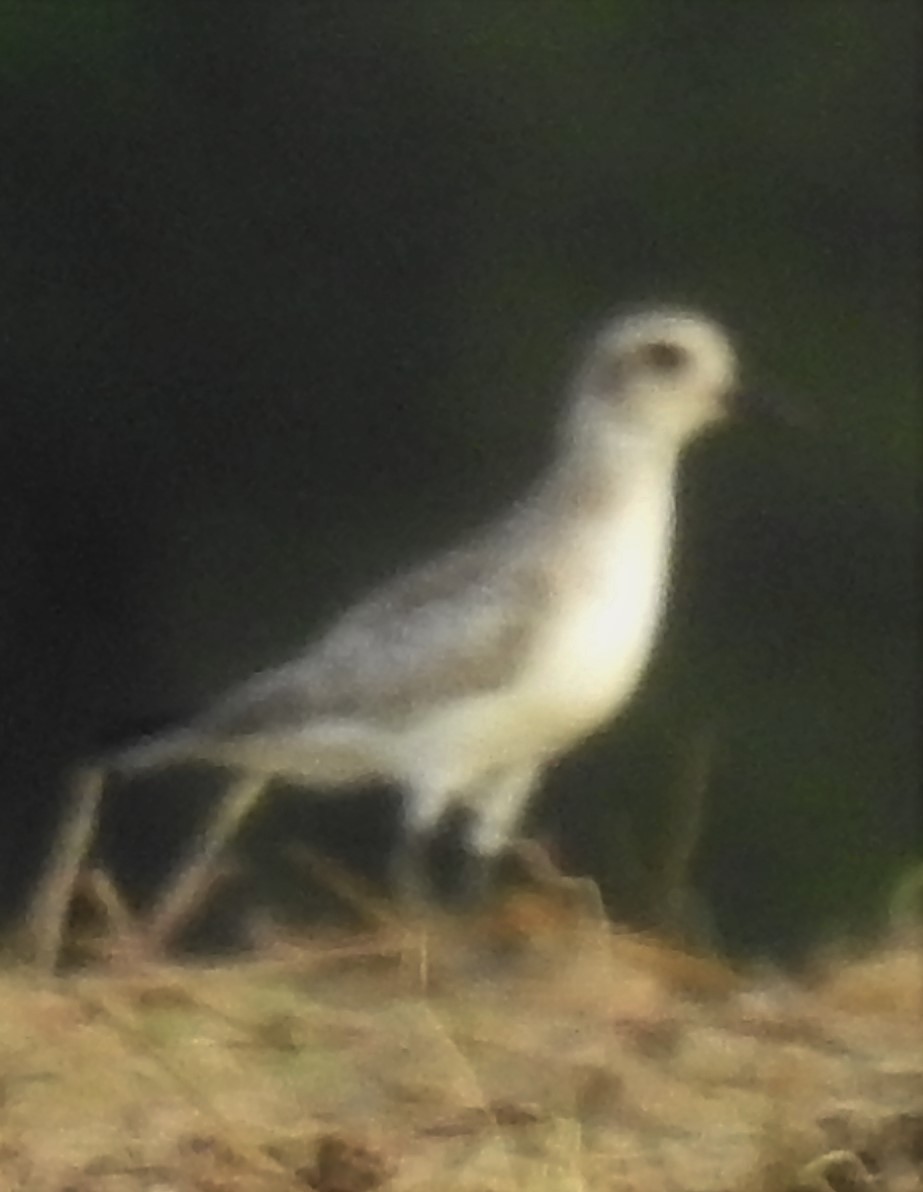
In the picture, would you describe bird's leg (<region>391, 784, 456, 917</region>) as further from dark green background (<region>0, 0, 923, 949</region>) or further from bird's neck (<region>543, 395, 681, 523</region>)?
bird's neck (<region>543, 395, 681, 523</region>)

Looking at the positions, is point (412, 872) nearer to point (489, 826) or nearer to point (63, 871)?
point (489, 826)

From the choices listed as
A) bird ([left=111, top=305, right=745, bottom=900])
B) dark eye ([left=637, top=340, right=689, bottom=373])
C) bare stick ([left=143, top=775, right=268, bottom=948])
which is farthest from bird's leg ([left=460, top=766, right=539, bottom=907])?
dark eye ([left=637, top=340, right=689, bottom=373])

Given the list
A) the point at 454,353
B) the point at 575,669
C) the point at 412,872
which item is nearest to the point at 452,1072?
the point at 412,872

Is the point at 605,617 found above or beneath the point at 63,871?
above

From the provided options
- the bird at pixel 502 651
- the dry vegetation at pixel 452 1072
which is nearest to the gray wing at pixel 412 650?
the bird at pixel 502 651

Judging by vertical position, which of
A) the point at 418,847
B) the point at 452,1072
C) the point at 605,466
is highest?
the point at 605,466

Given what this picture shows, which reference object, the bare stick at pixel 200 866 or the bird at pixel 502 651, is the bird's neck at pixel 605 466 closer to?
the bird at pixel 502 651
